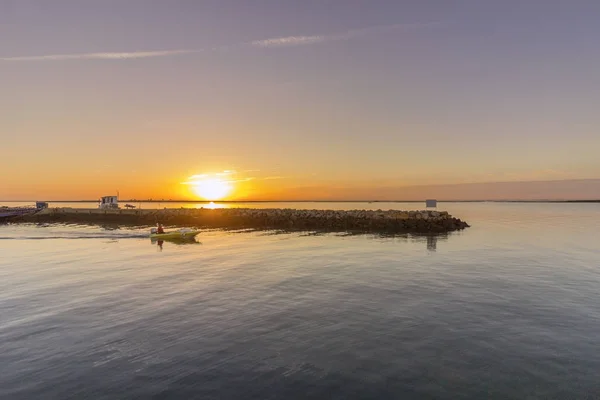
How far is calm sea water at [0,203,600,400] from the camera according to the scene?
10.2 metres

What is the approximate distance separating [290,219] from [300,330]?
204 ft

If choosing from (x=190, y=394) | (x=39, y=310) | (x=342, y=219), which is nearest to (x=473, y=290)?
(x=190, y=394)

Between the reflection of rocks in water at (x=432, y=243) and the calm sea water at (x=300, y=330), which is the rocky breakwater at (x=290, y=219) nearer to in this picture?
the reflection of rocks in water at (x=432, y=243)

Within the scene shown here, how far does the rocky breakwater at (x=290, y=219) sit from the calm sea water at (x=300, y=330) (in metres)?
33.1

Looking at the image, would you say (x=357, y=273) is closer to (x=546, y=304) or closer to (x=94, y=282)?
(x=546, y=304)

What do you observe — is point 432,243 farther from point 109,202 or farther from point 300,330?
point 109,202

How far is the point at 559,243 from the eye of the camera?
141ft

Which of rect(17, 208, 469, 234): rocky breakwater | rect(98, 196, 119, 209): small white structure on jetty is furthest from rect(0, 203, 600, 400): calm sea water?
rect(98, 196, 119, 209): small white structure on jetty

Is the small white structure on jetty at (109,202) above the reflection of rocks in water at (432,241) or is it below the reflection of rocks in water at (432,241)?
above

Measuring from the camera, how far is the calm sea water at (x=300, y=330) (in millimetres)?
10234

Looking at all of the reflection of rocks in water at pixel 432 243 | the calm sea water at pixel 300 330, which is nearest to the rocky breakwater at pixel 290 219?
the reflection of rocks in water at pixel 432 243

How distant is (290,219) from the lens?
76438 mm

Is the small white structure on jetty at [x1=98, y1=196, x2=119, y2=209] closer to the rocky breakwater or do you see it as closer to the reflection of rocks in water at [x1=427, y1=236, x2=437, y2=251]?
the rocky breakwater

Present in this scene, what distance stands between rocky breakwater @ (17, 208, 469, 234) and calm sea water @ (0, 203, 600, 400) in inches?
1304
